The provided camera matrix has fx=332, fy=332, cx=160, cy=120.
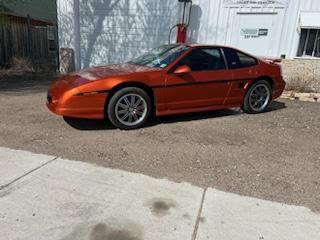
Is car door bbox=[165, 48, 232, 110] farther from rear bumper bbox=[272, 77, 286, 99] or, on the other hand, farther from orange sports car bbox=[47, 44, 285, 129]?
rear bumper bbox=[272, 77, 286, 99]

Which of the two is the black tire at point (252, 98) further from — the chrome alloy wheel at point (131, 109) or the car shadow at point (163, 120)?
the chrome alloy wheel at point (131, 109)

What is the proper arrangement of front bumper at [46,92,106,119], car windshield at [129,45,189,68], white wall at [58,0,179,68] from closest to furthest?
front bumper at [46,92,106,119], car windshield at [129,45,189,68], white wall at [58,0,179,68]

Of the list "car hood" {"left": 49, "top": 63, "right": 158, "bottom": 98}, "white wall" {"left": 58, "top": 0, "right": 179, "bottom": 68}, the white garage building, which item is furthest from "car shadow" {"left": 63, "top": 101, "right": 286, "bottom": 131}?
"white wall" {"left": 58, "top": 0, "right": 179, "bottom": 68}

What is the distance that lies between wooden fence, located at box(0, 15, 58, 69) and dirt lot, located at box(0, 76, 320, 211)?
801 cm

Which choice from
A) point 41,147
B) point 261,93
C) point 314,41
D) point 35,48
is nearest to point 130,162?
point 41,147

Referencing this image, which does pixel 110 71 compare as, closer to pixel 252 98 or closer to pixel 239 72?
pixel 239 72

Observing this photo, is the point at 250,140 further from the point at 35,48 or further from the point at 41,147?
the point at 35,48

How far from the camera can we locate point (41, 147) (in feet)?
15.1

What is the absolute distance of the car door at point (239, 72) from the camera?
6297 millimetres

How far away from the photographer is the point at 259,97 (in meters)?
6.80

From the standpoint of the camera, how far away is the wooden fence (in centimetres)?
1356

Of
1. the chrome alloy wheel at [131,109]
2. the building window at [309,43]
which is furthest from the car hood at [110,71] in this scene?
the building window at [309,43]

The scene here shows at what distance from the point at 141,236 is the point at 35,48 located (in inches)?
568

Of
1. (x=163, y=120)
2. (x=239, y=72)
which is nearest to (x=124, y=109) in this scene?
(x=163, y=120)
